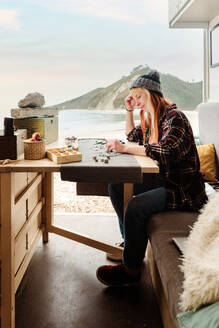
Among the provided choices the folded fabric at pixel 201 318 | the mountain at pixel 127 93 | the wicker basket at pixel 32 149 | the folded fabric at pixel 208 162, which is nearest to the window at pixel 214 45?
the mountain at pixel 127 93

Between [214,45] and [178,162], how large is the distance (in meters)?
1.63

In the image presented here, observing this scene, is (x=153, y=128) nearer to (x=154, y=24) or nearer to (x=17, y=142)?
(x=17, y=142)

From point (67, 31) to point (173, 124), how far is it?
2.00 metres

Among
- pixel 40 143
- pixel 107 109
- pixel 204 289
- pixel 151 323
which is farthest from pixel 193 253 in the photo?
pixel 107 109

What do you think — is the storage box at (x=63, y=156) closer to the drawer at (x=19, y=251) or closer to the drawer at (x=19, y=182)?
the drawer at (x=19, y=182)

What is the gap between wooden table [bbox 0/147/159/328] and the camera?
1.36 m

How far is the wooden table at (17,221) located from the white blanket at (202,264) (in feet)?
1.02

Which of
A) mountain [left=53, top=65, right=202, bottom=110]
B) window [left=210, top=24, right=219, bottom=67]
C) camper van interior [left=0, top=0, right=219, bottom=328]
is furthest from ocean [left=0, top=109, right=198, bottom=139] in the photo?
camper van interior [left=0, top=0, right=219, bottom=328]

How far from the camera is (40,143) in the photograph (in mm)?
1474

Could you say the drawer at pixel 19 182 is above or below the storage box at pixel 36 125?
below

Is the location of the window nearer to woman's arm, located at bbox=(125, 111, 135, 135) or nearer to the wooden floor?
woman's arm, located at bbox=(125, 111, 135, 135)

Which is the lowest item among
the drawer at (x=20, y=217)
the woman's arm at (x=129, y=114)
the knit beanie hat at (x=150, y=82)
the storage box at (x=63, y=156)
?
the drawer at (x=20, y=217)

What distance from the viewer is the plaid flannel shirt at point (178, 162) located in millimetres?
1546

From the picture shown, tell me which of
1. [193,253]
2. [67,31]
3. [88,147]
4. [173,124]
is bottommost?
[193,253]
